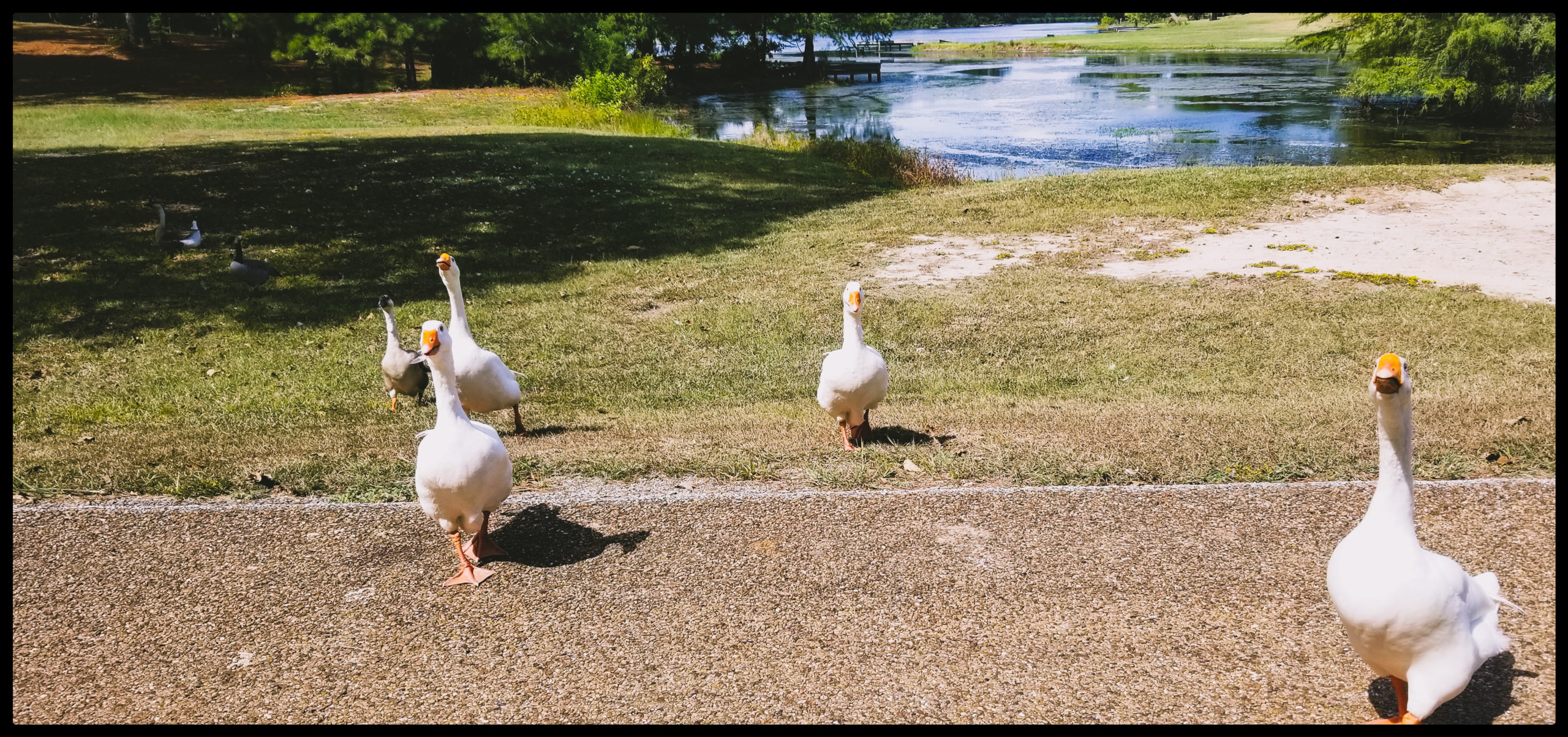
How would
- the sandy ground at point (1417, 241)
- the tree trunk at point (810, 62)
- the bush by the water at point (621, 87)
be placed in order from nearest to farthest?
the sandy ground at point (1417, 241) → the bush by the water at point (621, 87) → the tree trunk at point (810, 62)

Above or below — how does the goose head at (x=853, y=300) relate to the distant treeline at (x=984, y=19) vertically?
below

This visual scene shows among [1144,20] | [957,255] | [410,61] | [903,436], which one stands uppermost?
[1144,20]

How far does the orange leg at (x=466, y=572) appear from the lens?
15.6 feet

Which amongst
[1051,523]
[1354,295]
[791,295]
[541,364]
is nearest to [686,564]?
[1051,523]

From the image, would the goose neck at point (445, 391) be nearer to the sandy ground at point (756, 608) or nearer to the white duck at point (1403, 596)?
the sandy ground at point (756, 608)

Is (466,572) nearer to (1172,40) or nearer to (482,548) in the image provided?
(482,548)

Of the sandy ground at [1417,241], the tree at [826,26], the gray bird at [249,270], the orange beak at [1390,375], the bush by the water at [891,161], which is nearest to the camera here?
the orange beak at [1390,375]

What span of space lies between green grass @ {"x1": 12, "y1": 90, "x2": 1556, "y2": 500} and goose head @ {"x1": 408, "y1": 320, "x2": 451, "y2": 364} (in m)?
1.48

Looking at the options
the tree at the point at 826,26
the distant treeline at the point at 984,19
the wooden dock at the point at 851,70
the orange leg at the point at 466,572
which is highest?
the distant treeline at the point at 984,19

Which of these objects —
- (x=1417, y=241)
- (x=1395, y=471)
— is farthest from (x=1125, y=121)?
(x=1395, y=471)

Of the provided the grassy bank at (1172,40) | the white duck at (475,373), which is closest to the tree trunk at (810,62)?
the grassy bank at (1172,40)

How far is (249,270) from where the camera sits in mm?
12047

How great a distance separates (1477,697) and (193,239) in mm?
14500

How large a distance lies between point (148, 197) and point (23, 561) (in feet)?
43.5
